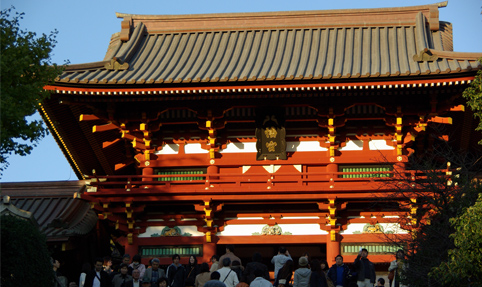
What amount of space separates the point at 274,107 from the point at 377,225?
475cm

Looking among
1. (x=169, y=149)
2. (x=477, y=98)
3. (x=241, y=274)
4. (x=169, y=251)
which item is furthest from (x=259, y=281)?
(x=169, y=149)

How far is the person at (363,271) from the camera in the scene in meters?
20.6

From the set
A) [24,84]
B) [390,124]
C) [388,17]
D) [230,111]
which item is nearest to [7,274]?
[24,84]

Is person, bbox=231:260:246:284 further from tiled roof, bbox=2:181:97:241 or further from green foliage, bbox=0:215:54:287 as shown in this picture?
tiled roof, bbox=2:181:97:241

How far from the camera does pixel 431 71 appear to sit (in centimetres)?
2480

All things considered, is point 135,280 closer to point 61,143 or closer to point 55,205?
point 55,205

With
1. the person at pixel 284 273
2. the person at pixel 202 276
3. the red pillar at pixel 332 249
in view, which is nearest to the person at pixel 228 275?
the person at pixel 202 276

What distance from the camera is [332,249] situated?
24.9m

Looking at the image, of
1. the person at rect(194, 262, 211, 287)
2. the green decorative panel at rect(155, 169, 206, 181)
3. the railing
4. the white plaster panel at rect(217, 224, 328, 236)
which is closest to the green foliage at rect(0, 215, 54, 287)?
the person at rect(194, 262, 211, 287)

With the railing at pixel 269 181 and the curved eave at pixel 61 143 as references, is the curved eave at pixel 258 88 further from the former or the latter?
the curved eave at pixel 61 143

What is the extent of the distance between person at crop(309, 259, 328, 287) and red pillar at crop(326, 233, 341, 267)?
7211mm

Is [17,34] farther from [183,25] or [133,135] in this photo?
[183,25]

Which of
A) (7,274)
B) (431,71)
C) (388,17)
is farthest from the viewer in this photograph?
(388,17)

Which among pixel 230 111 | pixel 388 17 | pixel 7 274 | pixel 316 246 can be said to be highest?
pixel 388 17
